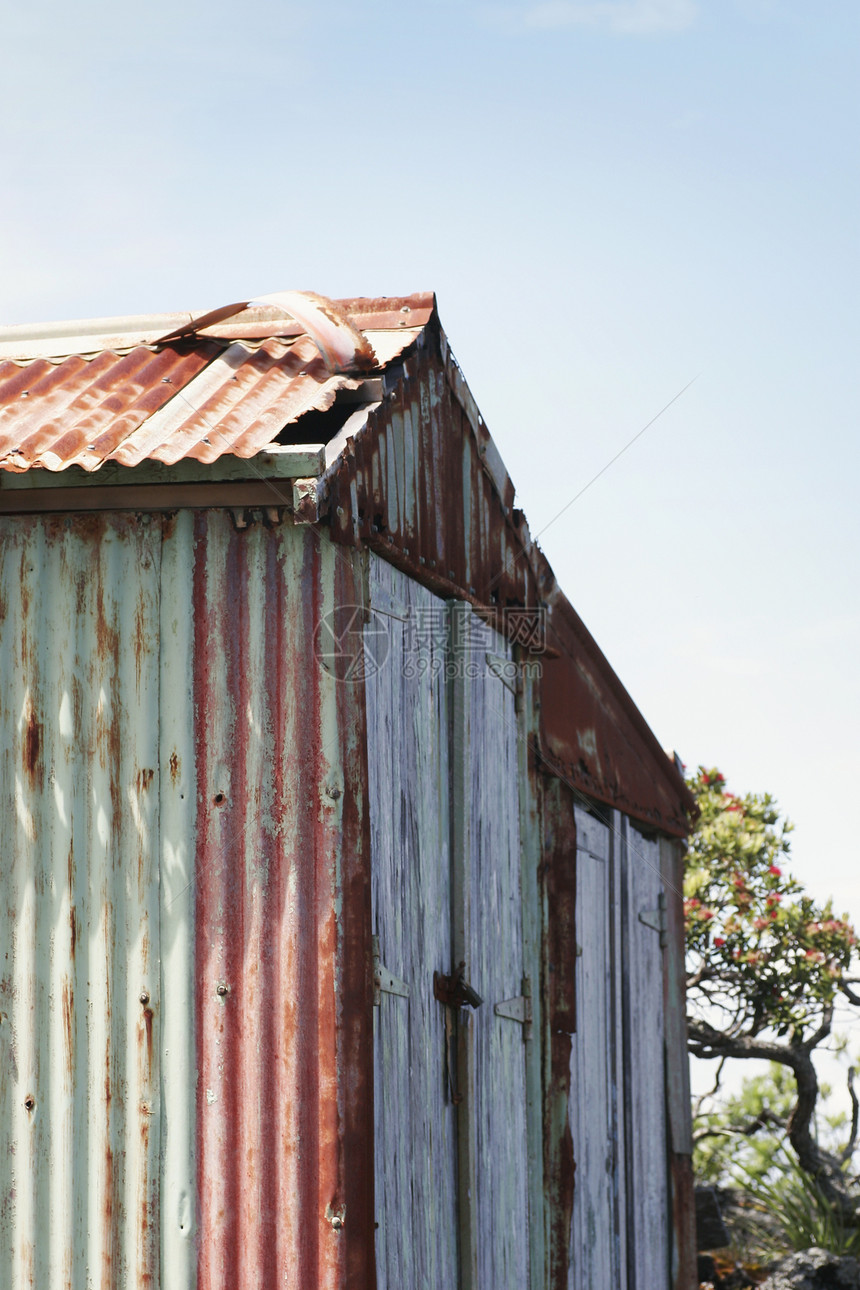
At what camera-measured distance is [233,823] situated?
4.56 metres

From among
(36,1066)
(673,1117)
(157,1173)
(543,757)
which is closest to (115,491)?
(36,1066)

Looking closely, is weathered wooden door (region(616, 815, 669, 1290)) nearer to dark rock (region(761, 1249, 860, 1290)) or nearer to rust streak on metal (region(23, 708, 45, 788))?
dark rock (region(761, 1249, 860, 1290))

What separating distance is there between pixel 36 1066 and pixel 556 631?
3847 mm

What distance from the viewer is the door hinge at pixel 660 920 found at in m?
9.36

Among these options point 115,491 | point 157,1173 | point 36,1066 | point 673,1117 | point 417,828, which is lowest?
point 673,1117

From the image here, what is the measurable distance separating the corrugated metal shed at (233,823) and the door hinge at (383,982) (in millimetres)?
16

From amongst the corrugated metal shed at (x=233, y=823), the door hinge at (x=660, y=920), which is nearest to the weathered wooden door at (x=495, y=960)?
the corrugated metal shed at (x=233, y=823)

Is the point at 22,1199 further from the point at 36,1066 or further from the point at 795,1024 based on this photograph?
the point at 795,1024

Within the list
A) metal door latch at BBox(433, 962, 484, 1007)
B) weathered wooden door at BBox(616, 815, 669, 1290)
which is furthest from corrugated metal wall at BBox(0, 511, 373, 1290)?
weathered wooden door at BBox(616, 815, 669, 1290)

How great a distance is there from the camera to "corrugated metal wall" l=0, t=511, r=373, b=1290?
14.5 feet

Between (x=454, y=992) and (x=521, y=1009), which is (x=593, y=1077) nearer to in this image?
(x=521, y=1009)

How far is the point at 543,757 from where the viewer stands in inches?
276

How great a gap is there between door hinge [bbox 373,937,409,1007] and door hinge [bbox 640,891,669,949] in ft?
15.2

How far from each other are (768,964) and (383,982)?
9.29m
